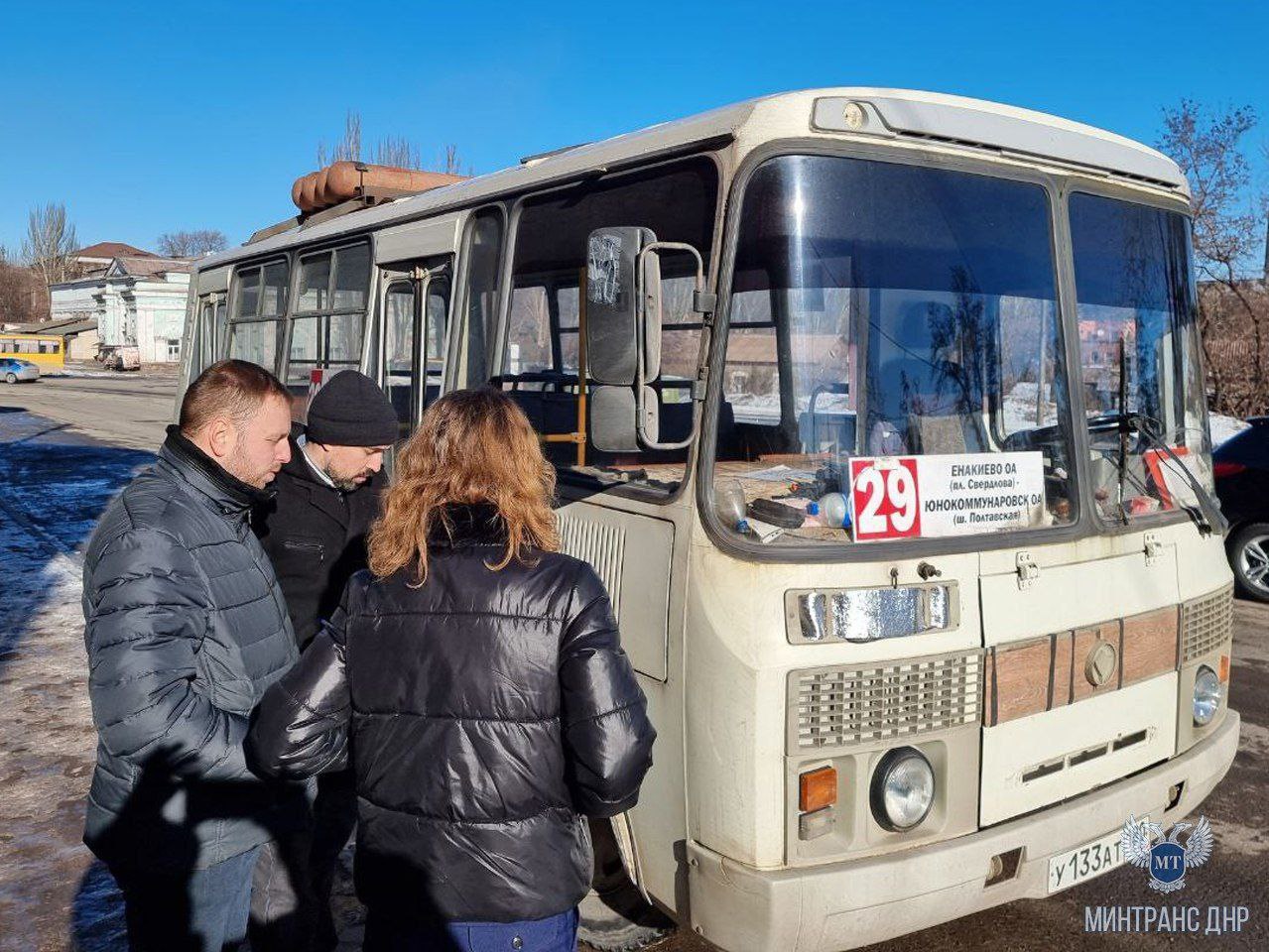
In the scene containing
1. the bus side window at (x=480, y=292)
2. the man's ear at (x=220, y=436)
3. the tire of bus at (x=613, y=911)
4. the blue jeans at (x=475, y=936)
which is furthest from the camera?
the bus side window at (x=480, y=292)

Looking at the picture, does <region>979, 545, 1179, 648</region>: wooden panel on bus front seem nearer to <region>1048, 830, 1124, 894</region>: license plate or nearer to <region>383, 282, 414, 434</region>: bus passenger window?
<region>1048, 830, 1124, 894</region>: license plate

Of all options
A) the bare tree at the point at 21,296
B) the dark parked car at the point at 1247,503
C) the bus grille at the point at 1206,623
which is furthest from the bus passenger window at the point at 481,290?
the bare tree at the point at 21,296

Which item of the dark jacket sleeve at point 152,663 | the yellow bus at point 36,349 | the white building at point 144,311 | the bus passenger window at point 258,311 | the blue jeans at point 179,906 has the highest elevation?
the white building at point 144,311

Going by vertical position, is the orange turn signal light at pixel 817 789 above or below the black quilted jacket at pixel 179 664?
below

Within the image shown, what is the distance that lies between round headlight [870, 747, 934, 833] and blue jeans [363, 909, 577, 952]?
3.57ft

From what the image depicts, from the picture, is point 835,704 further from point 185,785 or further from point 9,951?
point 9,951

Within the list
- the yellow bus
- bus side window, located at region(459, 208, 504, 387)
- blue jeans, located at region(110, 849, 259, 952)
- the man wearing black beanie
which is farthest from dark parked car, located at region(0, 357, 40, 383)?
blue jeans, located at region(110, 849, 259, 952)

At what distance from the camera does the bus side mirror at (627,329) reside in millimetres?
→ 3043

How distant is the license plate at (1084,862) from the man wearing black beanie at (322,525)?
2.26 meters

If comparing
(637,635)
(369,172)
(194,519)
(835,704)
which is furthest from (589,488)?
(369,172)

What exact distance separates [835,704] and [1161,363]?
1975 mm

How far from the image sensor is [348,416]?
3.51 meters

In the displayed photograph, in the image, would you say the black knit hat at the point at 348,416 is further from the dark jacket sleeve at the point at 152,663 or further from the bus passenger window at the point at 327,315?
the bus passenger window at the point at 327,315

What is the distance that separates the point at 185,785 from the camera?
2.45 meters
